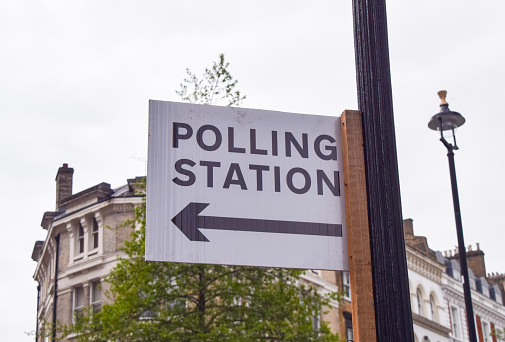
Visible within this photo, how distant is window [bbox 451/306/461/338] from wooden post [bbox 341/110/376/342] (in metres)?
50.1

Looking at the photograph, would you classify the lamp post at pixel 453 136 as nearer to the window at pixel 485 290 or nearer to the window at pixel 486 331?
the window at pixel 486 331

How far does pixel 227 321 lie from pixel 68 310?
18.6 m

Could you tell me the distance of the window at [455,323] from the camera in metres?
52.1

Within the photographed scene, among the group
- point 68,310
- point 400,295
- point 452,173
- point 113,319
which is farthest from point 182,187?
point 68,310

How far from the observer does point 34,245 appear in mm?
50062

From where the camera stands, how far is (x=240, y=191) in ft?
11.8

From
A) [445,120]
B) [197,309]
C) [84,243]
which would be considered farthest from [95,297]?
[445,120]

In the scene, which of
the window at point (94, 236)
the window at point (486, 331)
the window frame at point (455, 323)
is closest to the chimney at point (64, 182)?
the window at point (94, 236)

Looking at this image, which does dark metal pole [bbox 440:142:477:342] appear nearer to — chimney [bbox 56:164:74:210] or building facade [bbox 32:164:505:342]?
building facade [bbox 32:164:505:342]

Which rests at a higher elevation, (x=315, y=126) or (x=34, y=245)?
(x=34, y=245)

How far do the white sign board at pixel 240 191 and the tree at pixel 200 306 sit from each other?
18276mm

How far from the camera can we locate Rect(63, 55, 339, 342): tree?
22219 millimetres

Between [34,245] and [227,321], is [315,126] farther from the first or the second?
[34,245]

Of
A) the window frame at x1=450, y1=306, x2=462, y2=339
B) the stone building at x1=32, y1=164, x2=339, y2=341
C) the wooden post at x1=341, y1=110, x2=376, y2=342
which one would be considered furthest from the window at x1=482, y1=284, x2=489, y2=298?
the wooden post at x1=341, y1=110, x2=376, y2=342
